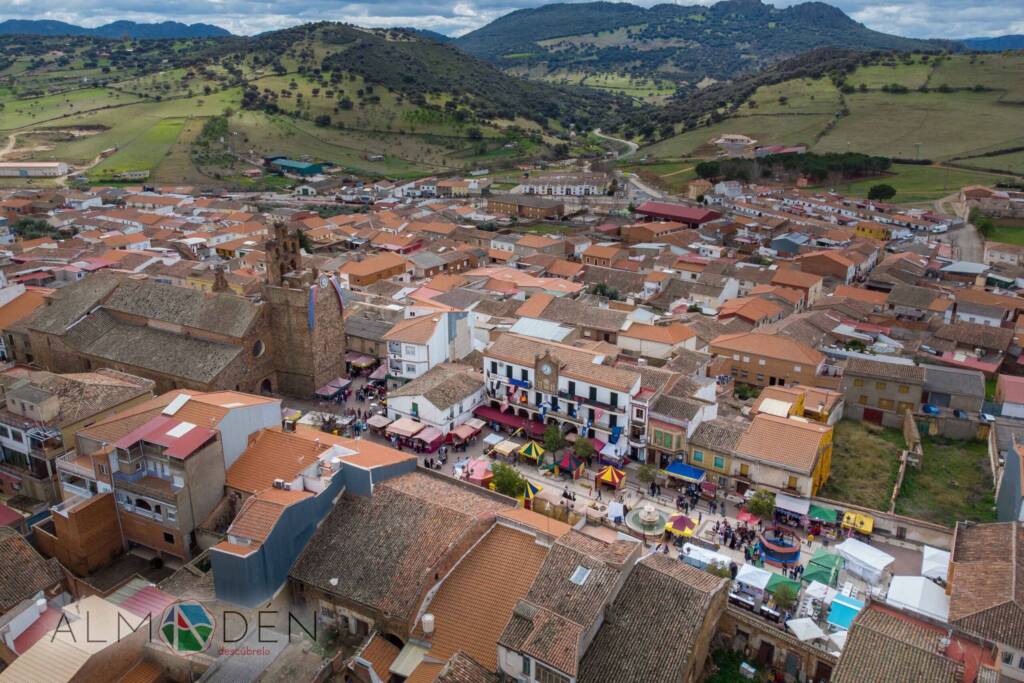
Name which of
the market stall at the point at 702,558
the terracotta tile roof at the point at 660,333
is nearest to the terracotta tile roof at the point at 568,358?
the terracotta tile roof at the point at 660,333

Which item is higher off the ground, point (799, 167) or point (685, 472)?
point (799, 167)

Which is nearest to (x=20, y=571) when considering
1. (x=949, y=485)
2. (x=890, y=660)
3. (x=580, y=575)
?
(x=580, y=575)

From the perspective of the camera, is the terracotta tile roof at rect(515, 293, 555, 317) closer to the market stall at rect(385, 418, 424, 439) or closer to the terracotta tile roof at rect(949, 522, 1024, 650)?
the market stall at rect(385, 418, 424, 439)

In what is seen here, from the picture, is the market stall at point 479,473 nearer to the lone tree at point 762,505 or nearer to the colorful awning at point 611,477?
the colorful awning at point 611,477

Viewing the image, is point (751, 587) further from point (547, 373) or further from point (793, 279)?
point (793, 279)

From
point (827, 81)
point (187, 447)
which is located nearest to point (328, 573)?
point (187, 447)
